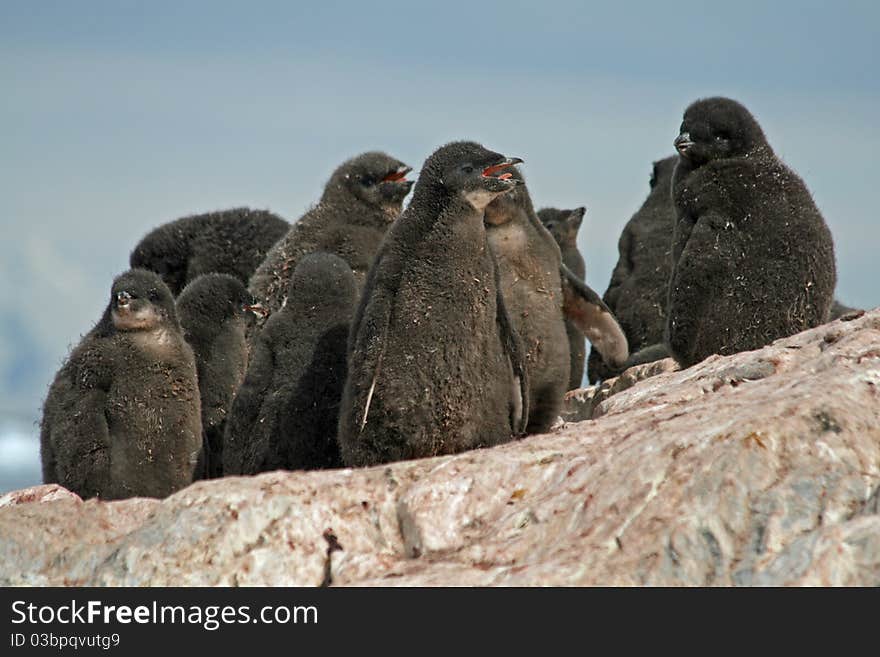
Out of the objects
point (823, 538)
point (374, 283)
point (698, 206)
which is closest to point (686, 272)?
point (698, 206)

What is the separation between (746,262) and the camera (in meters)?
8.79

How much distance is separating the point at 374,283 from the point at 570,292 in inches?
136

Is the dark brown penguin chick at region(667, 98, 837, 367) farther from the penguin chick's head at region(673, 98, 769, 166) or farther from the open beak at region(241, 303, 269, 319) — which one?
the open beak at region(241, 303, 269, 319)

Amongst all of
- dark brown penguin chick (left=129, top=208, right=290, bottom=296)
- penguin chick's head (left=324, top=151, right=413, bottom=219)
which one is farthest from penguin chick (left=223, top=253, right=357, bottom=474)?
dark brown penguin chick (left=129, top=208, right=290, bottom=296)

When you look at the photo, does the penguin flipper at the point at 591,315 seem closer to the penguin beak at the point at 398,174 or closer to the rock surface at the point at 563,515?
the penguin beak at the point at 398,174

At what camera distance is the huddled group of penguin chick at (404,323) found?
7.48 m

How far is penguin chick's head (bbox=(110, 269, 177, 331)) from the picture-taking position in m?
8.79

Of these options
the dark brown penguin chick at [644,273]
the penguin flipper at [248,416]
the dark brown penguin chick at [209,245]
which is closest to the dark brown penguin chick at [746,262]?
the penguin flipper at [248,416]

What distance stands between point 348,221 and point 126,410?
316 cm

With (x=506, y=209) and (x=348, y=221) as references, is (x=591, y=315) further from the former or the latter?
(x=348, y=221)

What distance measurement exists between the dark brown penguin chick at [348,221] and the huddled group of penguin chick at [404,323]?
2 cm

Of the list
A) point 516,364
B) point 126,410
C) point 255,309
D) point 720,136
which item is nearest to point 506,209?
point 720,136

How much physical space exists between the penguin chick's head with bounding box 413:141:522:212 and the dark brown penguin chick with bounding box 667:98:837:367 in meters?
1.58
